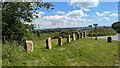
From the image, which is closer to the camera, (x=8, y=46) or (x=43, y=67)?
(x=43, y=67)

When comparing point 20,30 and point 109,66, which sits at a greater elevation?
point 20,30

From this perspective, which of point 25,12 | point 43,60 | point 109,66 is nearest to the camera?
point 43,60

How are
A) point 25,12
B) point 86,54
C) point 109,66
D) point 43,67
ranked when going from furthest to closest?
point 25,12
point 86,54
point 109,66
point 43,67

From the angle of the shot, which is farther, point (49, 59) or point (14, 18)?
point (14, 18)

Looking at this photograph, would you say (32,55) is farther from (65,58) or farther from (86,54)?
(86,54)

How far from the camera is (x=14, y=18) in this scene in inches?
627

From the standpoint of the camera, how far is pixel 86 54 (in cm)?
1552

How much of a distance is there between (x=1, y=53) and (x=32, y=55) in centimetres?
156

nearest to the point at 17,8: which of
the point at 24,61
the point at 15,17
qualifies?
the point at 15,17

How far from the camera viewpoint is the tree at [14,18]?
15578 mm

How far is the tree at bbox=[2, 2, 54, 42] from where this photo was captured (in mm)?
15578

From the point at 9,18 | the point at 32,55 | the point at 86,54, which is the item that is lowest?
the point at 86,54

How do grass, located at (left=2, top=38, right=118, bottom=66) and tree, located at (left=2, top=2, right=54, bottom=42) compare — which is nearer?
grass, located at (left=2, top=38, right=118, bottom=66)

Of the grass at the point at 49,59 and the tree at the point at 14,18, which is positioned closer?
the grass at the point at 49,59
